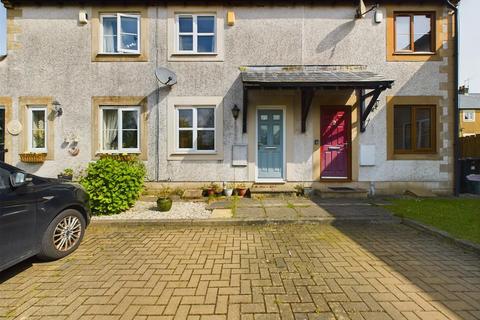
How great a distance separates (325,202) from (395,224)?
1.81 m

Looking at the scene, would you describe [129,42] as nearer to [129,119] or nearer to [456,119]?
[129,119]

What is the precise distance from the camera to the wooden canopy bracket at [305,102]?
734 centimetres

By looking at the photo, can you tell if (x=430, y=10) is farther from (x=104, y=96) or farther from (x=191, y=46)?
(x=104, y=96)

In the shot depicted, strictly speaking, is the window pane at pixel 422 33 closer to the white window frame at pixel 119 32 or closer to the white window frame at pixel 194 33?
the white window frame at pixel 194 33

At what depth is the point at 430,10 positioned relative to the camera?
816 cm

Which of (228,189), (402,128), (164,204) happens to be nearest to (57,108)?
(164,204)

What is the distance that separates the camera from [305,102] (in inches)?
305

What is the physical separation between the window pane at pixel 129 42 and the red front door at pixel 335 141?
661 centimetres

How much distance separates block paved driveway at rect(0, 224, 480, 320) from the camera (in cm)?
258

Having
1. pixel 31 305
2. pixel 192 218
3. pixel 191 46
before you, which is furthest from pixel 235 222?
pixel 191 46

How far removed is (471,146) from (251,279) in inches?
538

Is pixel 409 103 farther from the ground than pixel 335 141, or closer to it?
farther from the ground

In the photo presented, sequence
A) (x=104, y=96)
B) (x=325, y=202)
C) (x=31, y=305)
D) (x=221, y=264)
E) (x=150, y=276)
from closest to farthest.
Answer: (x=31, y=305), (x=150, y=276), (x=221, y=264), (x=325, y=202), (x=104, y=96)

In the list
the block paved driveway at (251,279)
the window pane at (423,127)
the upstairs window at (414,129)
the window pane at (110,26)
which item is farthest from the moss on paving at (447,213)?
the window pane at (110,26)
